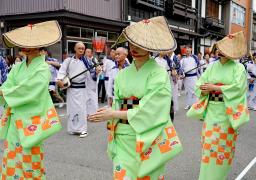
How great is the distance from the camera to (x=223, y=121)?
3.98 m

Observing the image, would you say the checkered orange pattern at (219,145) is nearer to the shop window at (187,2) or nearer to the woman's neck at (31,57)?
the woman's neck at (31,57)

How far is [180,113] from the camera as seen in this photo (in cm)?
982

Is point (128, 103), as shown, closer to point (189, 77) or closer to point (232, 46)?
point (232, 46)

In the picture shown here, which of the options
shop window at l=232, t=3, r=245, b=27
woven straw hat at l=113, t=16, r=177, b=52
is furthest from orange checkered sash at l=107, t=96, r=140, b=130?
shop window at l=232, t=3, r=245, b=27

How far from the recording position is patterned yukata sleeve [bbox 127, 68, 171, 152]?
265 centimetres

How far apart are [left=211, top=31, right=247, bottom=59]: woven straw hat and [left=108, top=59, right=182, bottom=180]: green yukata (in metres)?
1.48

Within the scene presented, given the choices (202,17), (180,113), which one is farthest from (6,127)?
(202,17)

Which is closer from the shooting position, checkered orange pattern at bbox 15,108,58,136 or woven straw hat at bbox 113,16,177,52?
woven straw hat at bbox 113,16,177,52

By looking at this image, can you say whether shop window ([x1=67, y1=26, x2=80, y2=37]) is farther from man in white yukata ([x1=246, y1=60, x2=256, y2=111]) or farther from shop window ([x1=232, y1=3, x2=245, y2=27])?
shop window ([x1=232, y1=3, x2=245, y2=27])

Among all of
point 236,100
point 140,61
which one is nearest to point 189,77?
point 236,100

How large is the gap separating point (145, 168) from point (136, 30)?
1055 millimetres

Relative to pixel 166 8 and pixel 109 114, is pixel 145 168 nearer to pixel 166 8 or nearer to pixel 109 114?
pixel 109 114

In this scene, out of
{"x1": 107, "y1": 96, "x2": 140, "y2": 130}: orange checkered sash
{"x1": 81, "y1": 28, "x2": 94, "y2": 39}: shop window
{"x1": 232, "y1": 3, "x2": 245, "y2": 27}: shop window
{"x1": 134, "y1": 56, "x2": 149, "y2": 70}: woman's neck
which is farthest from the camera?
{"x1": 232, "y1": 3, "x2": 245, "y2": 27}: shop window

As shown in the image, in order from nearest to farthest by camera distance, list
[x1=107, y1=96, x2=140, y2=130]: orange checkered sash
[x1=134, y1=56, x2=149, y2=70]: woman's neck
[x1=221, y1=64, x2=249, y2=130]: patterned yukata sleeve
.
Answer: [x1=107, y1=96, x2=140, y2=130]: orange checkered sash < [x1=134, y1=56, x2=149, y2=70]: woman's neck < [x1=221, y1=64, x2=249, y2=130]: patterned yukata sleeve
